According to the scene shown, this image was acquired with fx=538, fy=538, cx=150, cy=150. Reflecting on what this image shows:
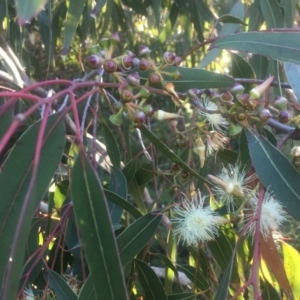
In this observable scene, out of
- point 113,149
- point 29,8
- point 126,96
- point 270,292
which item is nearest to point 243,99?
point 126,96

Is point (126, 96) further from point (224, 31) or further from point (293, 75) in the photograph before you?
point (224, 31)

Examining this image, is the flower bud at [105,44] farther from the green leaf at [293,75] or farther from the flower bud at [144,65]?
Result: the green leaf at [293,75]

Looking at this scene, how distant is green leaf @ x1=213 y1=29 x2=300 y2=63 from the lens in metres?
0.68

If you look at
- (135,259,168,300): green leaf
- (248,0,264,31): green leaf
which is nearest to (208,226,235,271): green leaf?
(135,259,168,300): green leaf

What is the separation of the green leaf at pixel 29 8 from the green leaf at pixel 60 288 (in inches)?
15.6

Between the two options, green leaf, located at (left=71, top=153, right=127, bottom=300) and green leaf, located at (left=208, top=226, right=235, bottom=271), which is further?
green leaf, located at (left=208, top=226, right=235, bottom=271)

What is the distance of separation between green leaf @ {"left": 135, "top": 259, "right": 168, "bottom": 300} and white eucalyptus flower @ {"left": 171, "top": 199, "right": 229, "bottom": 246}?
0.17m

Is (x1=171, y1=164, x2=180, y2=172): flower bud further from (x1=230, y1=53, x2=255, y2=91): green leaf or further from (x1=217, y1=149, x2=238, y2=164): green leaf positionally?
(x1=230, y1=53, x2=255, y2=91): green leaf

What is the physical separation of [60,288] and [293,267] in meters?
0.34

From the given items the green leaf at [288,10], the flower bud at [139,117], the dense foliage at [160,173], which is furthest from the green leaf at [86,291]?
the green leaf at [288,10]

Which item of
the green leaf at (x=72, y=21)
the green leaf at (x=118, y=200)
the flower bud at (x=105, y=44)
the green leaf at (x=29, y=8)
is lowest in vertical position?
the green leaf at (x=118, y=200)

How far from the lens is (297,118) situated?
64 cm

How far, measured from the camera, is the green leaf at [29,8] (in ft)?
1.70

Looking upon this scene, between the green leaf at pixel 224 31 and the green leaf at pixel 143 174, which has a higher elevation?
the green leaf at pixel 224 31
